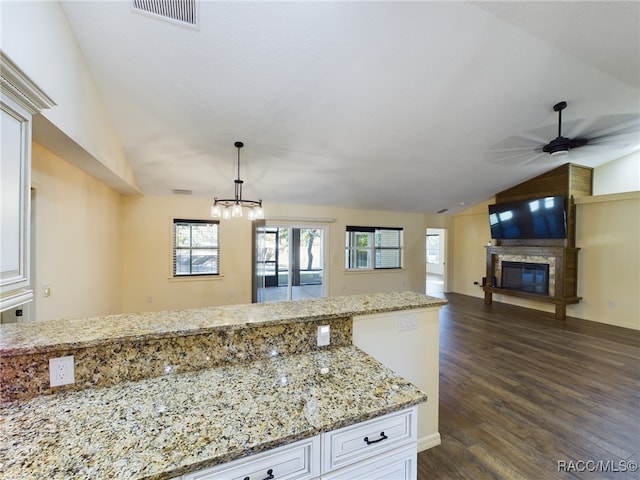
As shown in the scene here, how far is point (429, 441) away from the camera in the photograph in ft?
6.64

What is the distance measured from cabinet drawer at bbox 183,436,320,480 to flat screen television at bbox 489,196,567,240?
636 centimetres

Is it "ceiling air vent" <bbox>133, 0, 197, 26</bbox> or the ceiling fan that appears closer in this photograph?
"ceiling air vent" <bbox>133, 0, 197, 26</bbox>

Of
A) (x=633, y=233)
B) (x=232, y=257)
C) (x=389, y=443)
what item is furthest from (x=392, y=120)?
(x=633, y=233)

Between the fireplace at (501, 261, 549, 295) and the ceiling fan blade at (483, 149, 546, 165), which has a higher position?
the ceiling fan blade at (483, 149, 546, 165)

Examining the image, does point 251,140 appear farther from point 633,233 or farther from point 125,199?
point 633,233

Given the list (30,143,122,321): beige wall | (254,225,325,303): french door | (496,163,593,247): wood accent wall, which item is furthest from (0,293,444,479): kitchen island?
(496,163,593,247): wood accent wall

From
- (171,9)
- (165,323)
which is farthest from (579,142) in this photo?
(165,323)

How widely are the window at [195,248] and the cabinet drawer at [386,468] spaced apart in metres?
5.08

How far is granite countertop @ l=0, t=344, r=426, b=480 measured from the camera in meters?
0.79

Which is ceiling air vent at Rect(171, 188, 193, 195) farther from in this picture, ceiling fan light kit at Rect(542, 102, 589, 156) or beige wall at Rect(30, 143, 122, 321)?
ceiling fan light kit at Rect(542, 102, 589, 156)

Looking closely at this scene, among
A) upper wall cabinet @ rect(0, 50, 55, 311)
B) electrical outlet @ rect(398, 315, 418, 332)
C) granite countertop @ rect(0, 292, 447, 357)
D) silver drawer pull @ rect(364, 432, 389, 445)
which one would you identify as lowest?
silver drawer pull @ rect(364, 432, 389, 445)

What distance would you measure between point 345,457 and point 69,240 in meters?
3.59

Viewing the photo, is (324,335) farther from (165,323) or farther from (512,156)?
(512,156)

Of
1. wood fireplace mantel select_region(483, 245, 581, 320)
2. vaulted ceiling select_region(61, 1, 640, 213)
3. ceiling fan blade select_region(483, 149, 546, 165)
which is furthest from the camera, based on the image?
wood fireplace mantel select_region(483, 245, 581, 320)
